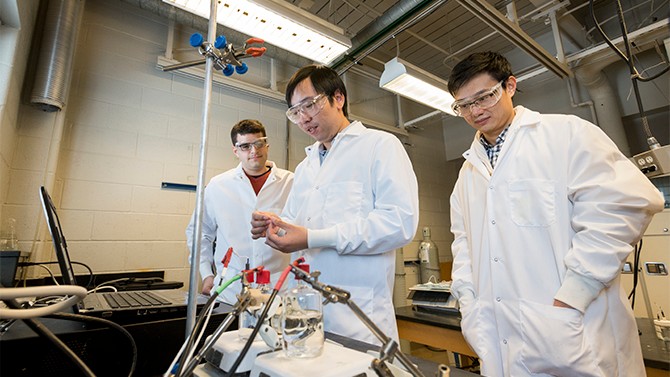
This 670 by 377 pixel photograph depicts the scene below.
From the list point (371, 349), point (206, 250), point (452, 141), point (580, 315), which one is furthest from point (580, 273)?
point (452, 141)

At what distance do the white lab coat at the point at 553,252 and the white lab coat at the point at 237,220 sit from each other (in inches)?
39.8

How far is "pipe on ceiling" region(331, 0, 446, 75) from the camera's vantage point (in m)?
2.22

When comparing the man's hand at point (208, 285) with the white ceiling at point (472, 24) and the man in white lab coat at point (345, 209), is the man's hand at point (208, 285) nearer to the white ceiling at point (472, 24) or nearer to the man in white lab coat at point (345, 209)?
the man in white lab coat at point (345, 209)

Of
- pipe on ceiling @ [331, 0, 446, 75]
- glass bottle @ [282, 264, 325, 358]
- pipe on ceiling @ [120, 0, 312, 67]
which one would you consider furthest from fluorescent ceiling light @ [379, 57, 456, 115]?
glass bottle @ [282, 264, 325, 358]

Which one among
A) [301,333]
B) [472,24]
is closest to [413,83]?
[472,24]

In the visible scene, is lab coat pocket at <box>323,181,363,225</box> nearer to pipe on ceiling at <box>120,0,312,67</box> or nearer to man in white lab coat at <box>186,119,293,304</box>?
man in white lab coat at <box>186,119,293,304</box>

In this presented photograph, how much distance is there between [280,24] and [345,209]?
4.96 feet

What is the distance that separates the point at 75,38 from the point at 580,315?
10.1 ft

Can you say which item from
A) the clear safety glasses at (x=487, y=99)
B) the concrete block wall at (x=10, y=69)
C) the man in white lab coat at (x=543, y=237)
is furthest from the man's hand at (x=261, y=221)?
the concrete block wall at (x=10, y=69)

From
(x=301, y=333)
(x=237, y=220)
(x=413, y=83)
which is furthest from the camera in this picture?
(x=413, y=83)

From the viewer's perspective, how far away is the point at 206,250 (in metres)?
1.88

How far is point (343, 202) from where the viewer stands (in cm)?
111

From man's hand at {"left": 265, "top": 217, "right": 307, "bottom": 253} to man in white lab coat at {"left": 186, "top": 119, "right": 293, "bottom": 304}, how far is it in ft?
2.67

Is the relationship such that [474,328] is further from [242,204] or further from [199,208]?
[242,204]
